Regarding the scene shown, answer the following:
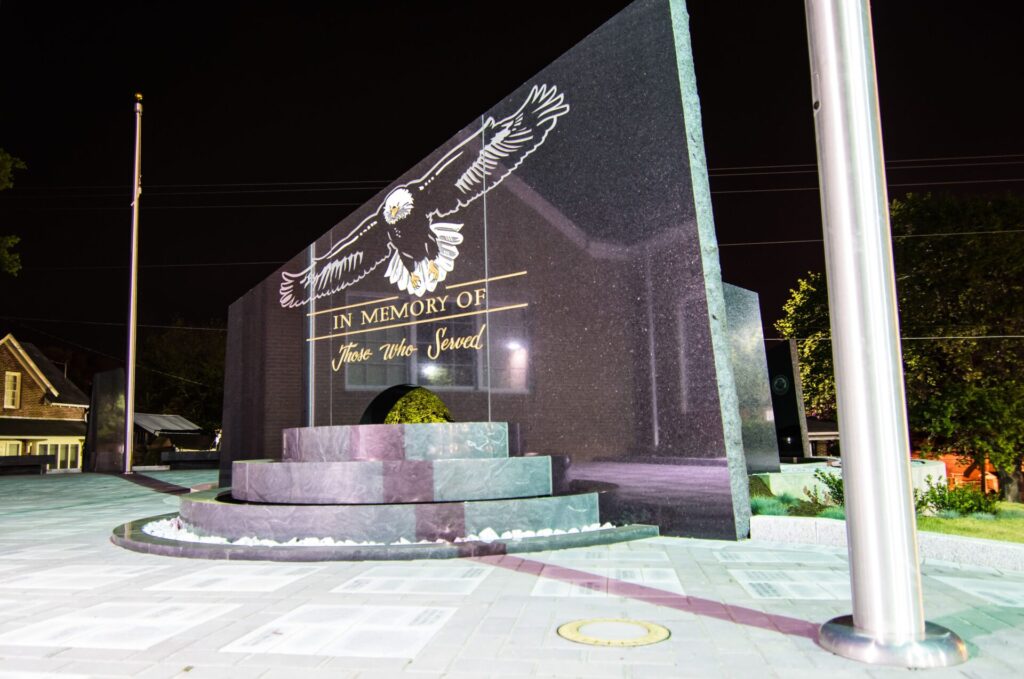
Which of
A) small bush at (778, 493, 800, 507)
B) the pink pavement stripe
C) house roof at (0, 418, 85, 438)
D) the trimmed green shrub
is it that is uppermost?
house roof at (0, 418, 85, 438)

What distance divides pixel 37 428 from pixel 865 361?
1554 inches

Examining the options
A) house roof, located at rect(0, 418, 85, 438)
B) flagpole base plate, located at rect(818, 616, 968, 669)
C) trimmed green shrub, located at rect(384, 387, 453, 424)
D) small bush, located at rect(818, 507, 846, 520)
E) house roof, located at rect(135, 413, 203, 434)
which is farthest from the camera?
house roof, located at rect(135, 413, 203, 434)

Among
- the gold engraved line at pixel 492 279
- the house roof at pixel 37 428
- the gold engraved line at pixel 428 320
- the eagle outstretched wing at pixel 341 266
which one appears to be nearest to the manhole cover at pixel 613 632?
the gold engraved line at pixel 428 320

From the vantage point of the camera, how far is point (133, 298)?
2327 centimetres

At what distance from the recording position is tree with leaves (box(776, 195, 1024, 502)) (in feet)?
78.1

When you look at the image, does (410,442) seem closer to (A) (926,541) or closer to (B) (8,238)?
A: (A) (926,541)

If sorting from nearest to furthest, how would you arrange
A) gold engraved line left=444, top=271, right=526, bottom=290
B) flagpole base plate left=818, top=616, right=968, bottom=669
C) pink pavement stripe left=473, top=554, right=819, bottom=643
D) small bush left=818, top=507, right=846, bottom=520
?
flagpole base plate left=818, top=616, right=968, bottom=669, pink pavement stripe left=473, top=554, right=819, bottom=643, small bush left=818, top=507, right=846, bottom=520, gold engraved line left=444, top=271, right=526, bottom=290

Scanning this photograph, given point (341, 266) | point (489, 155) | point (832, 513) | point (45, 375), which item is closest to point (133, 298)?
point (341, 266)

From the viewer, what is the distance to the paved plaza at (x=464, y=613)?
3.62 m

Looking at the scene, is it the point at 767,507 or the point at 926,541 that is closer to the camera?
the point at 926,541

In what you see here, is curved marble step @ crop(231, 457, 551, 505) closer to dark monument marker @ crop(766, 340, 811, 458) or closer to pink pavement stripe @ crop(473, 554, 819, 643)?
pink pavement stripe @ crop(473, 554, 819, 643)

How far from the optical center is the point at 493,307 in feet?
33.3

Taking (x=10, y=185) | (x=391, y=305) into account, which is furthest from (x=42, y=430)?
(x=391, y=305)

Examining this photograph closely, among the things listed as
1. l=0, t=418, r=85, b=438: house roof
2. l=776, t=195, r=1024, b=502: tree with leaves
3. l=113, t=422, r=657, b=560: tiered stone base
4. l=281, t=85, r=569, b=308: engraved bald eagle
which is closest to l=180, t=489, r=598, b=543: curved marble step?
l=113, t=422, r=657, b=560: tiered stone base
